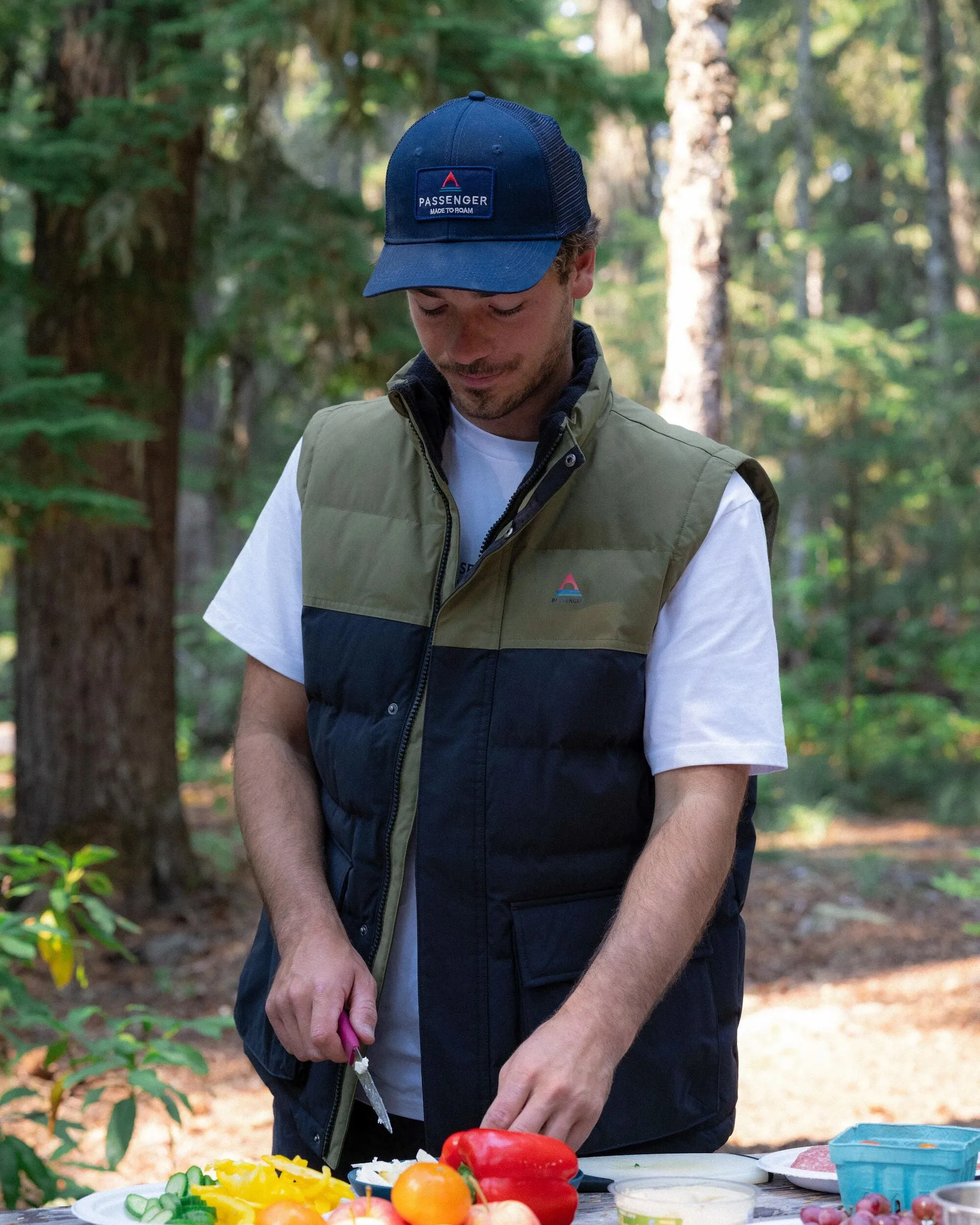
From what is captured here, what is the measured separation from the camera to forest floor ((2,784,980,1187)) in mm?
5297

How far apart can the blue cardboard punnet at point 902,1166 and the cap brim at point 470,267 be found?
1290mm

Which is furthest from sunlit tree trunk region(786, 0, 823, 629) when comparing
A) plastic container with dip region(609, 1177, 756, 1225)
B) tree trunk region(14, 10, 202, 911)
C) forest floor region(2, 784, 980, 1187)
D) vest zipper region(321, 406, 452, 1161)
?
plastic container with dip region(609, 1177, 756, 1225)

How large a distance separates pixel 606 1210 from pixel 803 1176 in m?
0.29

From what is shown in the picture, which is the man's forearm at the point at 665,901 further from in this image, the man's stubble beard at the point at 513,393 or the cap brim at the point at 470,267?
the cap brim at the point at 470,267

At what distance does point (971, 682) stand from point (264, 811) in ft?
45.4

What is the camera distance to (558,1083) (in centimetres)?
180

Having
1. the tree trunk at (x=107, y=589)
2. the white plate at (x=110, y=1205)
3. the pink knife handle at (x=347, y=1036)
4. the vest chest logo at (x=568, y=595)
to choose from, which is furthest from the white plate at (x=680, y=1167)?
the tree trunk at (x=107, y=589)

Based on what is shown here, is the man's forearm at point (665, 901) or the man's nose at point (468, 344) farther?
the man's nose at point (468, 344)

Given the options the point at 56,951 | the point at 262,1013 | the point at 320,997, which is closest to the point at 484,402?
the point at 320,997

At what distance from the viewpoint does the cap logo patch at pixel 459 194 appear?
81.4 inches

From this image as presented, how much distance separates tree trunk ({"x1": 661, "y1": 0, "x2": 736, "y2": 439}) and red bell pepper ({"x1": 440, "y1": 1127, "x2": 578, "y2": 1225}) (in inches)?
177

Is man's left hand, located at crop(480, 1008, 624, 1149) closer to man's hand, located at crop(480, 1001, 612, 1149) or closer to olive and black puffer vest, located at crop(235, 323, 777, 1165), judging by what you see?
man's hand, located at crop(480, 1001, 612, 1149)

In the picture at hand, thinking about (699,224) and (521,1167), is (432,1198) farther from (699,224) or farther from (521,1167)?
(699,224)

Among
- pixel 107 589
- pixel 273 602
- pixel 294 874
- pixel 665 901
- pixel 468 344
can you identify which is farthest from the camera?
pixel 107 589
